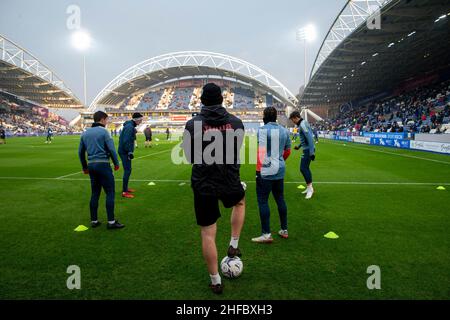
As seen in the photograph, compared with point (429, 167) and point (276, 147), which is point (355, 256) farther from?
point (429, 167)

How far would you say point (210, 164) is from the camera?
3.05 metres

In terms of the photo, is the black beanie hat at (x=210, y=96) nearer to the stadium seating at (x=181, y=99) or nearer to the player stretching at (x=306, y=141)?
the player stretching at (x=306, y=141)

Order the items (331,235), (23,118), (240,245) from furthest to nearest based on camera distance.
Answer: (23,118) → (331,235) → (240,245)

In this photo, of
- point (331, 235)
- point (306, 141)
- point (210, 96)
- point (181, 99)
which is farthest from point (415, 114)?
point (181, 99)

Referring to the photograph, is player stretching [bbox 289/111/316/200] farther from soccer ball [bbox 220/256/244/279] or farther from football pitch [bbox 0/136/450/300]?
soccer ball [bbox 220/256/244/279]

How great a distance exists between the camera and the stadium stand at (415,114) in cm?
2666

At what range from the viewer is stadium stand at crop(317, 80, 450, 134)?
87.5 ft

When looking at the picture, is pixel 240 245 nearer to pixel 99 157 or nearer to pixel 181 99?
pixel 99 157

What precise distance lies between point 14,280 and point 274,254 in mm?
3191

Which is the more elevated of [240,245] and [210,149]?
[210,149]

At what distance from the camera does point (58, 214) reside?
611 cm

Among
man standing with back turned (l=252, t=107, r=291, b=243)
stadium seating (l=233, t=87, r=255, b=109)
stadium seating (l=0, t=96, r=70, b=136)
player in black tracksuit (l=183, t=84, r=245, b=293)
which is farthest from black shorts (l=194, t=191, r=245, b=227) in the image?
stadium seating (l=233, t=87, r=255, b=109)

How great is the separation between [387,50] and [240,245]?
35.8 m

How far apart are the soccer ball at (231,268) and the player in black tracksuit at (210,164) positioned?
0.34 metres
